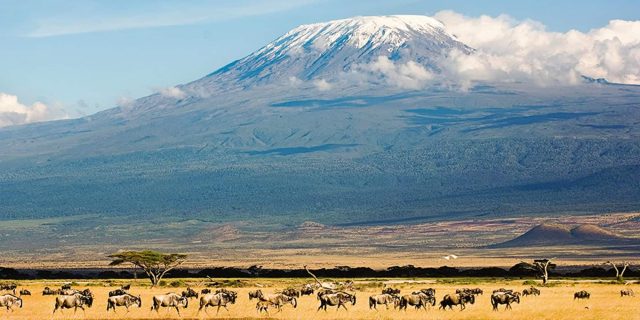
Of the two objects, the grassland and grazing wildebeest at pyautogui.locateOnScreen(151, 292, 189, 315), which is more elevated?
the grassland

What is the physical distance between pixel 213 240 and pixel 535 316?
474 ft

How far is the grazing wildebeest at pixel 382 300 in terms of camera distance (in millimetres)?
41531

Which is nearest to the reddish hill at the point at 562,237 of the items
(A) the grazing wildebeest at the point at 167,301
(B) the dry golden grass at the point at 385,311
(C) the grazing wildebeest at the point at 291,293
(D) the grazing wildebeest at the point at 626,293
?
(D) the grazing wildebeest at the point at 626,293

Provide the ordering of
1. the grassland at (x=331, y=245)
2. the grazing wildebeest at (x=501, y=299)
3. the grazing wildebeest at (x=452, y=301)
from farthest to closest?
the grassland at (x=331, y=245)
the grazing wildebeest at (x=452, y=301)
the grazing wildebeest at (x=501, y=299)

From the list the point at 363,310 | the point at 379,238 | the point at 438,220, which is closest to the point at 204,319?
the point at 363,310

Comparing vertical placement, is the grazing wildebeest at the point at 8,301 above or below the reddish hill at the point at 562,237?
below

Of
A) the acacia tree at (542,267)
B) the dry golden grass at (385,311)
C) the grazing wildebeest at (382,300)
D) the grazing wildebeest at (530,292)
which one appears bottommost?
the dry golden grass at (385,311)

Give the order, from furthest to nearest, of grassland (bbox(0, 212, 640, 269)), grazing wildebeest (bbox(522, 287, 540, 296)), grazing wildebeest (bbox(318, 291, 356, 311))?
grassland (bbox(0, 212, 640, 269)), grazing wildebeest (bbox(522, 287, 540, 296)), grazing wildebeest (bbox(318, 291, 356, 311))

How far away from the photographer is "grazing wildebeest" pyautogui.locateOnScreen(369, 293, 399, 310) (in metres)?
41.5

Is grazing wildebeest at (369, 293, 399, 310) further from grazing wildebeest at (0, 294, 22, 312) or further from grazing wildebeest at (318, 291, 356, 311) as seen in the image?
grazing wildebeest at (0, 294, 22, 312)

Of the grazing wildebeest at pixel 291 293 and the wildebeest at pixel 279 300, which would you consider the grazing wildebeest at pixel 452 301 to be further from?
the grazing wildebeest at pixel 291 293

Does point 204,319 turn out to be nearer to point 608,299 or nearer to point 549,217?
point 608,299

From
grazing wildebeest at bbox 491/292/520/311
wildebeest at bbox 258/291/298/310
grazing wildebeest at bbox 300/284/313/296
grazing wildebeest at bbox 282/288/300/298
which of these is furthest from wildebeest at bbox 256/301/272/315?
grazing wildebeest at bbox 300/284/313/296

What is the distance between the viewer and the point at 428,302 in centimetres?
4256
